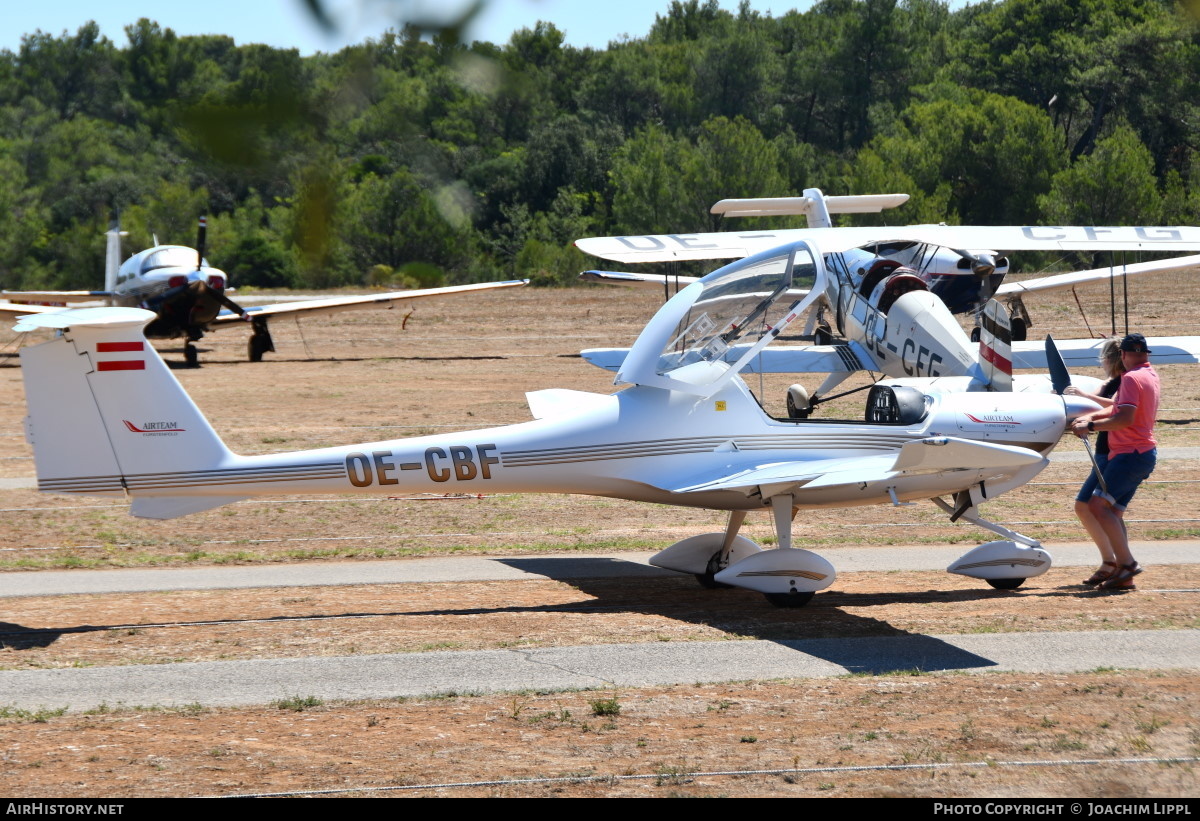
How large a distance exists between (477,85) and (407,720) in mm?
4526

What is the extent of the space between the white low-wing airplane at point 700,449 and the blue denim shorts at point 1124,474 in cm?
52

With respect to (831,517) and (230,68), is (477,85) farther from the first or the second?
(831,517)

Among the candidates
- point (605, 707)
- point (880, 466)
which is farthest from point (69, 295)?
point (605, 707)

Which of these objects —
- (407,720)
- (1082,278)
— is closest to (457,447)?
(407,720)

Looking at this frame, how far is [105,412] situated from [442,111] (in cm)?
594

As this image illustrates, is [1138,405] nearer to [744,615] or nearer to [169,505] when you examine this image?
[744,615]

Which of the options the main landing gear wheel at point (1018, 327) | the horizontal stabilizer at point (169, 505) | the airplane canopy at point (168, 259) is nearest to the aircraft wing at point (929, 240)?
the horizontal stabilizer at point (169, 505)

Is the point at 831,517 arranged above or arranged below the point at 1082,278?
below

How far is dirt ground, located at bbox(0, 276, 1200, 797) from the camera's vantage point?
5.89 metres

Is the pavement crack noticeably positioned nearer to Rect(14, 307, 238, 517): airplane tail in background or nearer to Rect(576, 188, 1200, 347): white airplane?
Rect(14, 307, 238, 517): airplane tail in background

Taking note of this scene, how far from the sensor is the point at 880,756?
6.12 meters

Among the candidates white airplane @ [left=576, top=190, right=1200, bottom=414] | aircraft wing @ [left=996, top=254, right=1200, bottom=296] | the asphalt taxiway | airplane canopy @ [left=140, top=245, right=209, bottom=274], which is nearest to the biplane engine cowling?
white airplane @ [left=576, top=190, right=1200, bottom=414]

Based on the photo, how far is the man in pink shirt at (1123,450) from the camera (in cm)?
984
